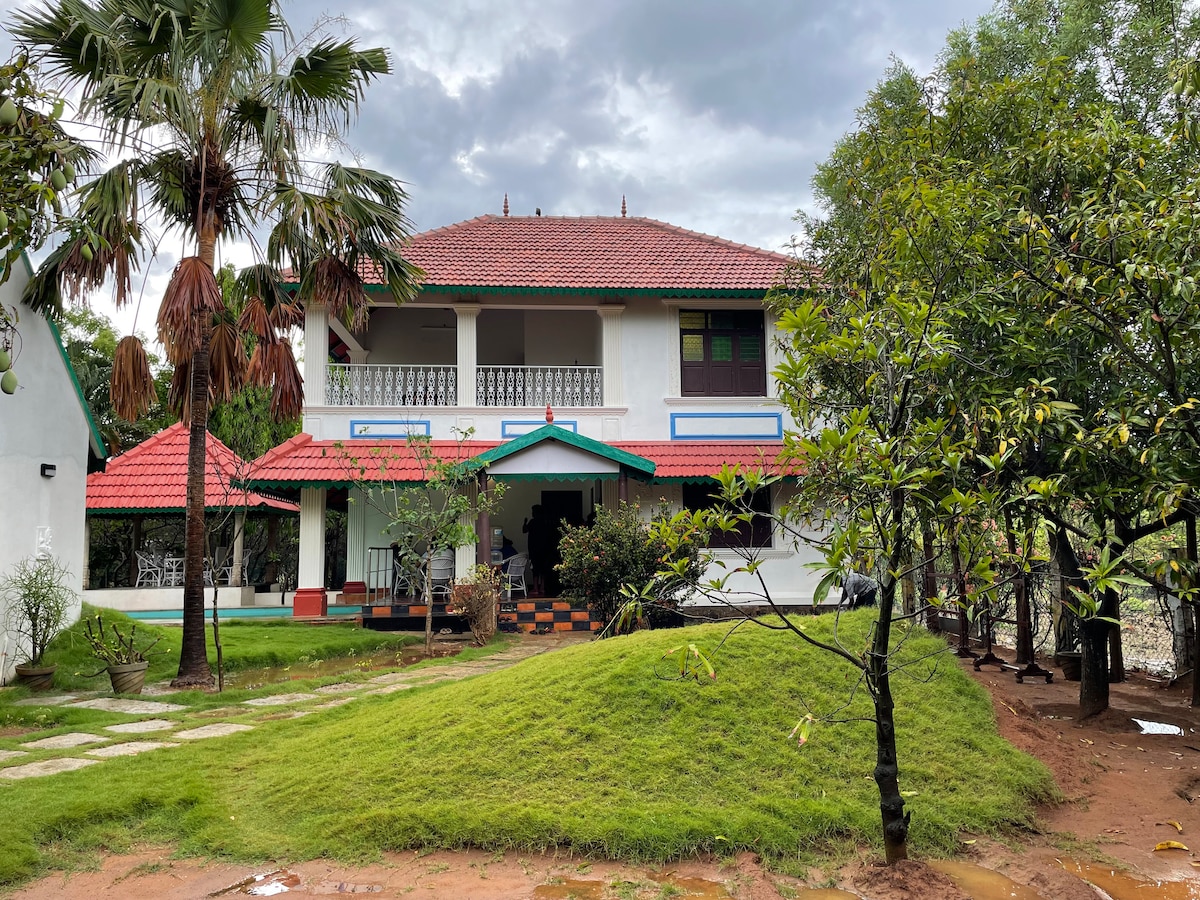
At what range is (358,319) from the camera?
11.2 meters

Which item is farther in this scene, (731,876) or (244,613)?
(244,613)

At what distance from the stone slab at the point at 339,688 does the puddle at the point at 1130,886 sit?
712 centimetres

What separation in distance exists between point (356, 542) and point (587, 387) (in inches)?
212

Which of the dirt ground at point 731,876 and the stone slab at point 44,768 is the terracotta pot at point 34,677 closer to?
the stone slab at point 44,768

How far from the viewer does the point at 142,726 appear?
25.4 ft

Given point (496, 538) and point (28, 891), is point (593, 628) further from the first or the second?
point (28, 891)

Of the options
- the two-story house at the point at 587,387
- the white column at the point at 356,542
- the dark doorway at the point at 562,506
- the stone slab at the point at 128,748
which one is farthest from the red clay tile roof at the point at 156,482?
the stone slab at the point at 128,748

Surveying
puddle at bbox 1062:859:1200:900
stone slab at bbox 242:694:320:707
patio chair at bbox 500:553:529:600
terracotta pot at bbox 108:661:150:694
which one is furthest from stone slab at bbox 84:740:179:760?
patio chair at bbox 500:553:529:600

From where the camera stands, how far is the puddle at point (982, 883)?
4203 mm

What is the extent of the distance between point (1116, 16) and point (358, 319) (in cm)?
1003

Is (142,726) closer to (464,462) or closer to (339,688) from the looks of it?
(339,688)

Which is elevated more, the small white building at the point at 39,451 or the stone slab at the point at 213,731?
the small white building at the point at 39,451

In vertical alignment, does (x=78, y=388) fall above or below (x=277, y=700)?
above

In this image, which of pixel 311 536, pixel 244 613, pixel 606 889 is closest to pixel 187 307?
pixel 311 536
